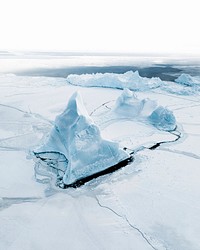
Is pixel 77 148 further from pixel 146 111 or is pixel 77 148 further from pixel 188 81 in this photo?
pixel 188 81

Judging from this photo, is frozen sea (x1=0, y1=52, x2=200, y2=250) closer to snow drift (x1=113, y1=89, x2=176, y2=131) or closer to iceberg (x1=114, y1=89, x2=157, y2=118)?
snow drift (x1=113, y1=89, x2=176, y2=131)

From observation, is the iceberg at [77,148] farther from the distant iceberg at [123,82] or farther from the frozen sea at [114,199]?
the distant iceberg at [123,82]

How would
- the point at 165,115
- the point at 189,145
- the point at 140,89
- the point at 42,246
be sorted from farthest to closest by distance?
the point at 140,89, the point at 165,115, the point at 189,145, the point at 42,246

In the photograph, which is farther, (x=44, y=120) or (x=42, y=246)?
(x=44, y=120)

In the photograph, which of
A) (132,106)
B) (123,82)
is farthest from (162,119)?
(123,82)

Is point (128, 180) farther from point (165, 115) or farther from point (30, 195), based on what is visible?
point (165, 115)

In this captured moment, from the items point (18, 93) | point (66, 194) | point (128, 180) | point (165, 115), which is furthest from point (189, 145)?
point (18, 93)
